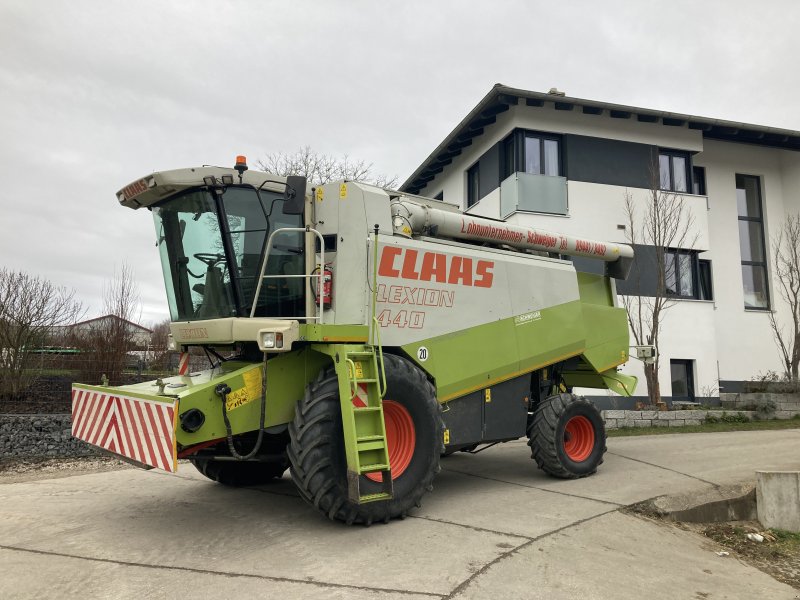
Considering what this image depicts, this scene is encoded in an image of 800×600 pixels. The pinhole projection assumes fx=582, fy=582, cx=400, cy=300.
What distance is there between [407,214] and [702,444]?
7.10m

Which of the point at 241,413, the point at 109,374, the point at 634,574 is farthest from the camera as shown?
the point at 109,374

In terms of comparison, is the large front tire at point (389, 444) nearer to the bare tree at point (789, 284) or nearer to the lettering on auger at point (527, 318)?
the lettering on auger at point (527, 318)

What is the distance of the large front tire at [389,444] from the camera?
4.57 m

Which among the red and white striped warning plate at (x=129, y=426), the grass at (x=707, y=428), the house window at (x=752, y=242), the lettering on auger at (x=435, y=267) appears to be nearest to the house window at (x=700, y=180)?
the house window at (x=752, y=242)

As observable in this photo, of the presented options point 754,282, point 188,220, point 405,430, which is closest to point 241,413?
point 405,430

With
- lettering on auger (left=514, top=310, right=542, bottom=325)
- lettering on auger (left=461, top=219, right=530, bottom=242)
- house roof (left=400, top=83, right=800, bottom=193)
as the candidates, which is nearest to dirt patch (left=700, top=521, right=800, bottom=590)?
lettering on auger (left=514, top=310, right=542, bottom=325)

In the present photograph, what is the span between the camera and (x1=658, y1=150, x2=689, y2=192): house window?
52.3 feet

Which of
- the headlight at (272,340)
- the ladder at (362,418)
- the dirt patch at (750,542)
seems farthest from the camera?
the dirt patch at (750,542)

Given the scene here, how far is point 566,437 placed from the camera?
23.7 ft

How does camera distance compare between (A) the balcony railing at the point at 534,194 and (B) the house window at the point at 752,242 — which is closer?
(A) the balcony railing at the point at 534,194

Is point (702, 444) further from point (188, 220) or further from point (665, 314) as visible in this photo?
point (188, 220)

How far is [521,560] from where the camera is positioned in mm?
4191

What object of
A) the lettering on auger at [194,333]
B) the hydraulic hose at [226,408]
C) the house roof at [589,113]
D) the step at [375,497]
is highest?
the house roof at [589,113]

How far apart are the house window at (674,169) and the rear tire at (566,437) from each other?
10866 mm
